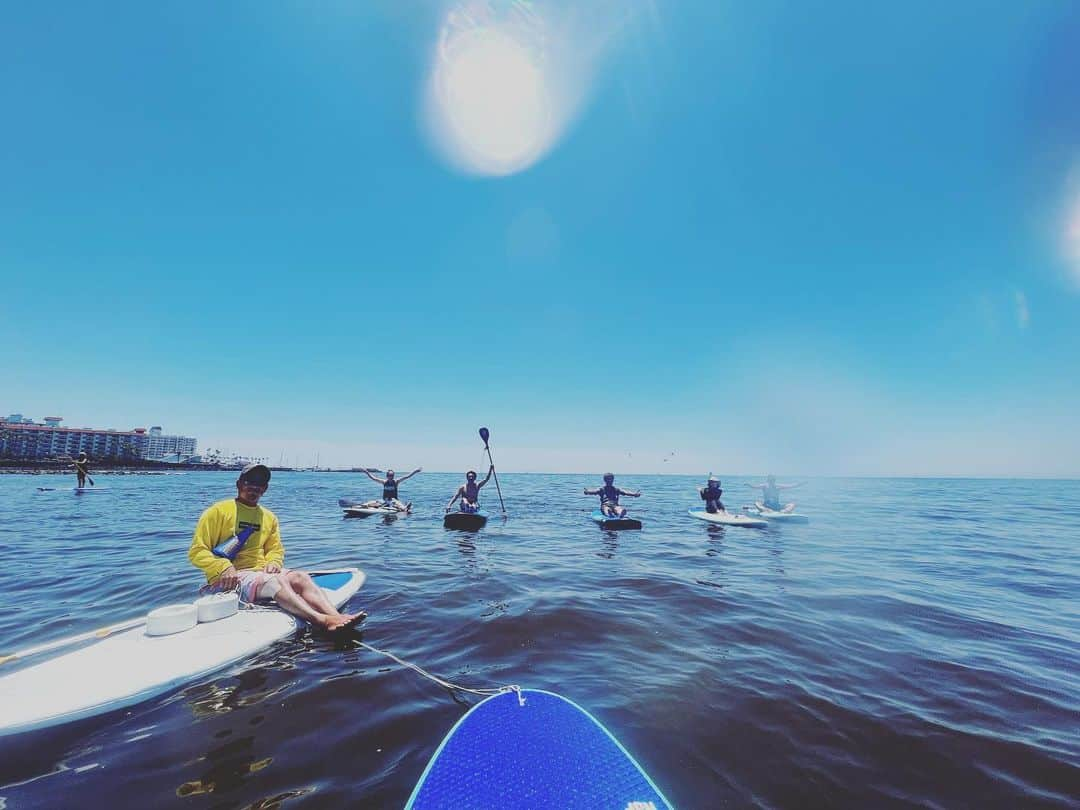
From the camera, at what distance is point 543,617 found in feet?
23.8

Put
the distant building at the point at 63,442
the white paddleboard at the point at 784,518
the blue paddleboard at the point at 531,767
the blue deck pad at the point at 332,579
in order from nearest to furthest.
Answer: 1. the blue paddleboard at the point at 531,767
2. the blue deck pad at the point at 332,579
3. the white paddleboard at the point at 784,518
4. the distant building at the point at 63,442

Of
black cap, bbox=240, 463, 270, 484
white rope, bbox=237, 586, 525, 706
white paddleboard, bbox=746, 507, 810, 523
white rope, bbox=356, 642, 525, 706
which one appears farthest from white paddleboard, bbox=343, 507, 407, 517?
white paddleboard, bbox=746, 507, 810, 523

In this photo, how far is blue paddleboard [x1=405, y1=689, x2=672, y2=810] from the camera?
306 centimetres

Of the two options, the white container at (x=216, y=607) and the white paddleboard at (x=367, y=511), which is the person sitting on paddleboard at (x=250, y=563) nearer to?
the white container at (x=216, y=607)

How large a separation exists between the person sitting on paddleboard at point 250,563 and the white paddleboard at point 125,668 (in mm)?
316

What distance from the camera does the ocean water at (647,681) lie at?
3537 millimetres

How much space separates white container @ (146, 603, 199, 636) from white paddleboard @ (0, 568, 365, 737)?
0.22 feet

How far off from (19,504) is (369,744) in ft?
115

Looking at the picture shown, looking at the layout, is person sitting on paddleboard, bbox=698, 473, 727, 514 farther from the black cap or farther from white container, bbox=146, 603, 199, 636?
white container, bbox=146, 603, 199, 636

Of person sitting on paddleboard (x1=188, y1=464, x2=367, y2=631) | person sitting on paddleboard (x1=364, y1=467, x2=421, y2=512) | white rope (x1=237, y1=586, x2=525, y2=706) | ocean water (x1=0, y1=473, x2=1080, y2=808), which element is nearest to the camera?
ocean water (x1=0, y1=473, x2=1080, y2=808)

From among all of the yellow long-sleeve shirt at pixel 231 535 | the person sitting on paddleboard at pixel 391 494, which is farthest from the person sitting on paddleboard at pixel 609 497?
the yellow long-sleeve shirt at pixel 231 535

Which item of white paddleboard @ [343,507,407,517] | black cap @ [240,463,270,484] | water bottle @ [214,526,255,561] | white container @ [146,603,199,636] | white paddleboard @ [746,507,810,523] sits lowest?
white paddleboard @ [343,507,407,517]

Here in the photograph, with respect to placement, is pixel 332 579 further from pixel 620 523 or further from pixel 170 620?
pixel 620 523

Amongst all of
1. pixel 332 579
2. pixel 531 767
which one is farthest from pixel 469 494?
pixel 531 767
